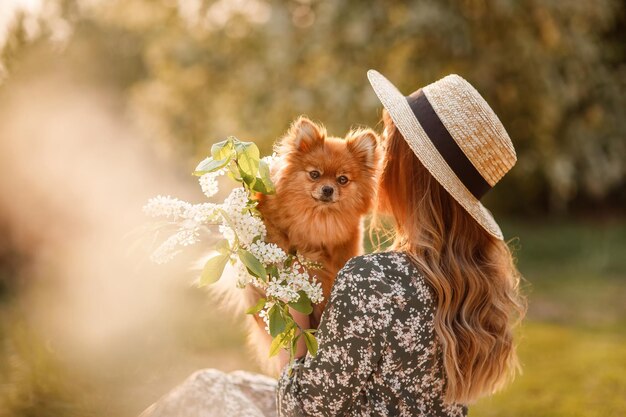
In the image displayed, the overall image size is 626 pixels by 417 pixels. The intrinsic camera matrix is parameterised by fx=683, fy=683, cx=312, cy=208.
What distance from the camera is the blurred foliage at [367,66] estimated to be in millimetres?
9820

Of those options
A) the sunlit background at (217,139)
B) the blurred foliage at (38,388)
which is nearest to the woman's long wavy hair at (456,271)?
the sunlit background at (217,139)

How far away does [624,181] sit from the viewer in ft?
56.2

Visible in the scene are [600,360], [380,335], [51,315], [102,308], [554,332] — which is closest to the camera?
[380,335]

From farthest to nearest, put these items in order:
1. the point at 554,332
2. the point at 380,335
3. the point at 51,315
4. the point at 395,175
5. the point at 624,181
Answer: the point at 624,181 → the point at 554,332 → the point at 51,315 → the point at 395,175 → the point at 380,335

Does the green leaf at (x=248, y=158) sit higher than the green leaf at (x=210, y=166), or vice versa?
the green leaf at (x=248, y=158)

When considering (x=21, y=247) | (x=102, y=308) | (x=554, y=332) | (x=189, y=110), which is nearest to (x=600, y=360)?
(x=554, y=332)

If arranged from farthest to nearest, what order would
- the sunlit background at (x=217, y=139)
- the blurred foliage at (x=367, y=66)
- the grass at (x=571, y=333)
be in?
the blurred foliage at (x=367, y=66) → the grass at (x=571, y=333) → the sunlit background at (x=217, y=139)

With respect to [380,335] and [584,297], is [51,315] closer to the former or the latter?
[380,335]

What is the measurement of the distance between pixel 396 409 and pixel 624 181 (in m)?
16.7

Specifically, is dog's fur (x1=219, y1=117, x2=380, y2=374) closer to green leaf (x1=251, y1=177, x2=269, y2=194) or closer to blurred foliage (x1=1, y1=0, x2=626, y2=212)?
green leaf (x1=251, y1=177, x2=269, y2=194)

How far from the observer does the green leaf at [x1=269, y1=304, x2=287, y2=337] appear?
7.11ft

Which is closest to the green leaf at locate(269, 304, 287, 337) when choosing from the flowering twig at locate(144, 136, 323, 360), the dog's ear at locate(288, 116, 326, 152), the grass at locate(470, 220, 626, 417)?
the flowering twig at locate(144, 136, 323, 360)

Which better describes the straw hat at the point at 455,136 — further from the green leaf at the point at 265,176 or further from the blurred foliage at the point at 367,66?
the blurred foliage at the point at 367,66

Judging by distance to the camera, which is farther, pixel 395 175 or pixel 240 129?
pixel 240 129
